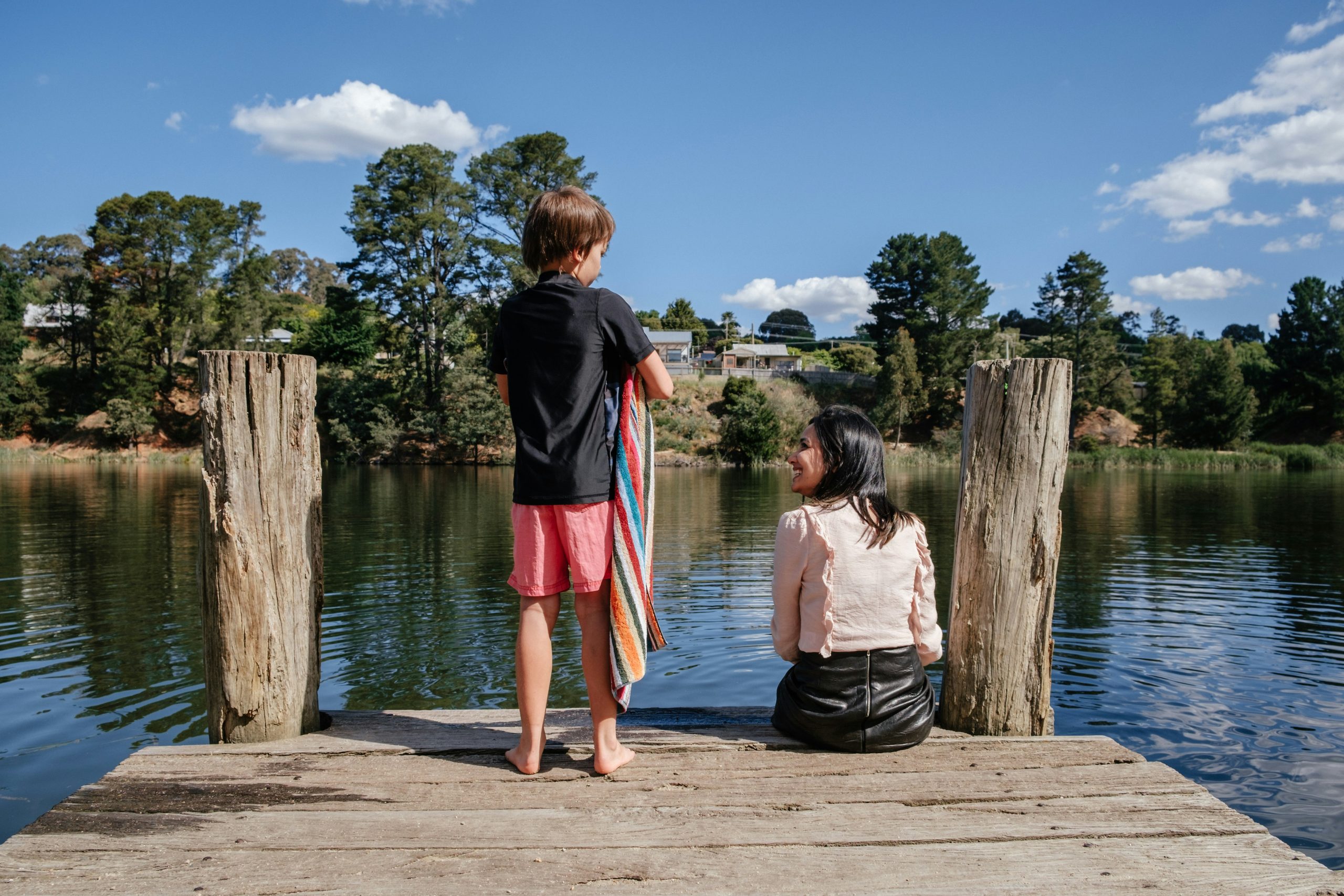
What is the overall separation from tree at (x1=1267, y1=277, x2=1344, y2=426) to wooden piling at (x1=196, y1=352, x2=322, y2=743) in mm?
59062

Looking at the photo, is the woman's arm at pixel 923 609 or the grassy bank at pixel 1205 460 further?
the grassy bank at pixel 1205 460

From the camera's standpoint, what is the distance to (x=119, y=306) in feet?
133

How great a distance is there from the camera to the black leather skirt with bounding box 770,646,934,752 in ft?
9.96

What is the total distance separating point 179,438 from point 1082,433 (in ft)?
158

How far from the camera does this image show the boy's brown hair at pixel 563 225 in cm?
284

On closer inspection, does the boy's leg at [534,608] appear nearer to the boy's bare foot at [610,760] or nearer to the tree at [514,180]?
the boy's bare foot at [610,760]

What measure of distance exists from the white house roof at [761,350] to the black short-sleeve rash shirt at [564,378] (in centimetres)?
6256

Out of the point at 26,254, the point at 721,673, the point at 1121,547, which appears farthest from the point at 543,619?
the point at 26,254

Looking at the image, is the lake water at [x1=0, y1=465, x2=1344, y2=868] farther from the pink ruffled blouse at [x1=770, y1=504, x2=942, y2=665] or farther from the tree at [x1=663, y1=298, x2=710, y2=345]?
the tree at [x1=663, y1=298, x2=710, y2=345]

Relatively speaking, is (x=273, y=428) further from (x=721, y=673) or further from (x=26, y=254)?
(x=26, y=254)

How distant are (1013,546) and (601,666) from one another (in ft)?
5.62

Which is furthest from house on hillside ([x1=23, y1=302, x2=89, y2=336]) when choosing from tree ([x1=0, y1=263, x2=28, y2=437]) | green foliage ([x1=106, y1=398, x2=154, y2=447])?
green foliage ([x1=106, y1=398, x2=154, y2=447])

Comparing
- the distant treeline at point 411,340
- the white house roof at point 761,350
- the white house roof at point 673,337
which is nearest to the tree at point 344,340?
the distant treeline at point 411,340

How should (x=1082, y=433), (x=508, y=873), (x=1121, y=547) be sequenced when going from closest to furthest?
(x=508, y=873), (x=1121, y=547), (x=1082, y=433)
